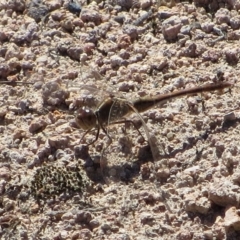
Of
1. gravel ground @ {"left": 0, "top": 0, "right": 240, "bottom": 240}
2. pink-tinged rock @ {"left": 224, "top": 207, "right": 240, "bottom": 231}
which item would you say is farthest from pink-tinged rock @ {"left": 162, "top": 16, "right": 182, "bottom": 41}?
pink-tinged rock @ {"left": 224, "top": 207, "right": 240, "bottom": 231}

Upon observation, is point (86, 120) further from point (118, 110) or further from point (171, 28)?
point (171, 28)

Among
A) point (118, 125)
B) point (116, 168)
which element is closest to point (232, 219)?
point (116, 168)

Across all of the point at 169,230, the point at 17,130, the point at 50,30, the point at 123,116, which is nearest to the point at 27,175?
the point at 17,130

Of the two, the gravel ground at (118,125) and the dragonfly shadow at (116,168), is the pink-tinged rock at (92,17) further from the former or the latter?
the dragonfly shadow at (116,168)

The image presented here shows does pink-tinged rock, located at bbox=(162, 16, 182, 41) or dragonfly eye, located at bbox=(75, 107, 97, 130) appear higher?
pink-tinged rock, located at bbox=(162, 16, 182, 41)

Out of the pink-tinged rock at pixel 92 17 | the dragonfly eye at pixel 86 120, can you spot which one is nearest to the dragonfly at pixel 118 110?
the dragonfly eye at pixel 86 120

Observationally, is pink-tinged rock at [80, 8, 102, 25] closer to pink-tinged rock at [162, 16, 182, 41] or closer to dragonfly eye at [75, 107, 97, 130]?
pink-tinged rock at [162, 16, 182, 41]

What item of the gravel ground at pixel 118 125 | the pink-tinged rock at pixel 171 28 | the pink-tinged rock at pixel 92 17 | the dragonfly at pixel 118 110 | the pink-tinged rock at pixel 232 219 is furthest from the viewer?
the pink-tinged rock at pixel 92 17
